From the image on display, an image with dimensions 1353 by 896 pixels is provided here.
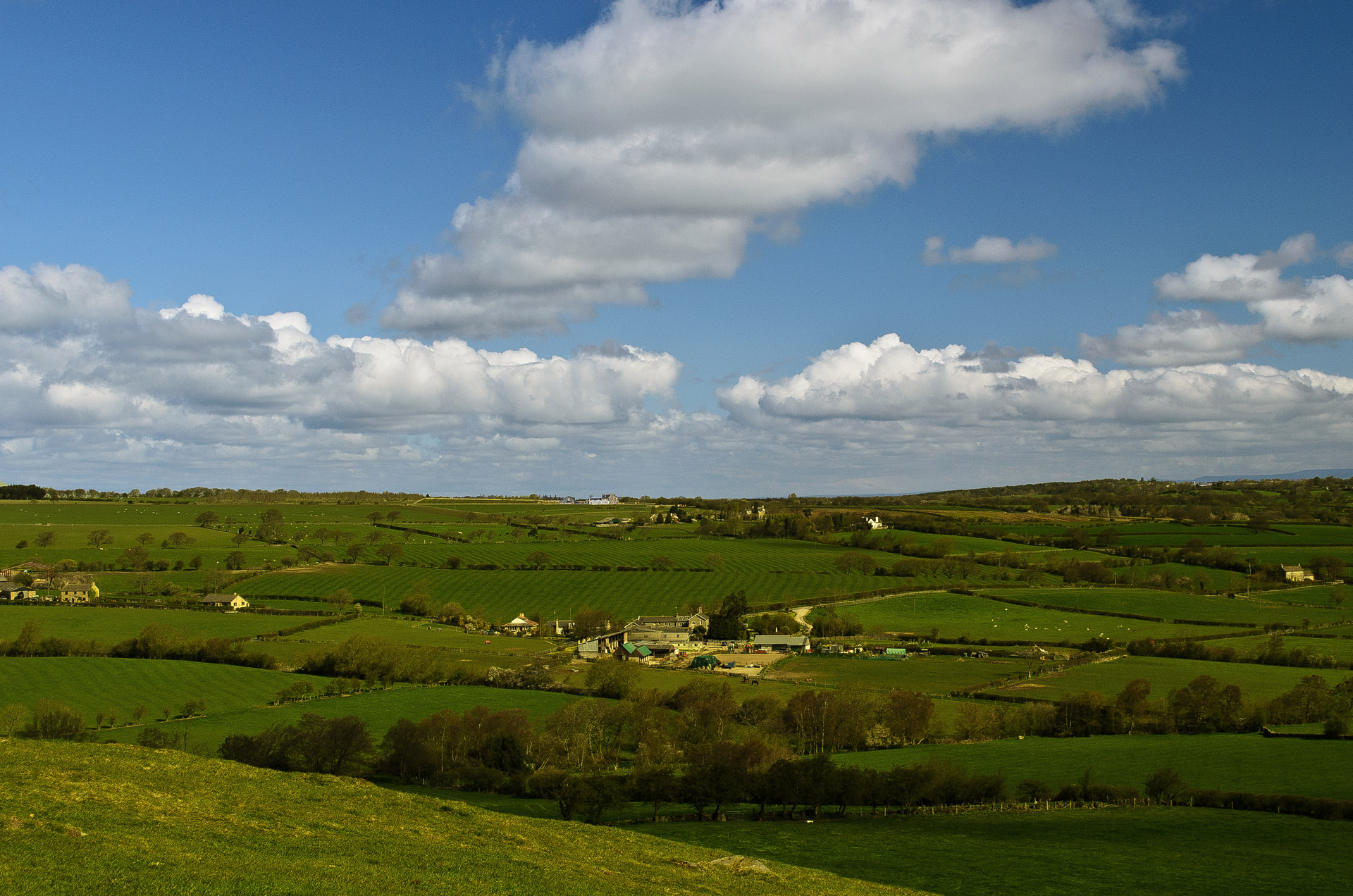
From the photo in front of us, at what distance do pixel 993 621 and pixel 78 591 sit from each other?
108990 millimetres

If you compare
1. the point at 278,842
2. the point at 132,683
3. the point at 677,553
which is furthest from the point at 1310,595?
the point at 278,842

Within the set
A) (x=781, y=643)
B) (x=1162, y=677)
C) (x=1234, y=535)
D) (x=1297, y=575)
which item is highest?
(x=1234, y=535)

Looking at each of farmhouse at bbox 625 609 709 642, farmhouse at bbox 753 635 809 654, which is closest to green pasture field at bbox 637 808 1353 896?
farmhouse at bbox 753 635 809 654

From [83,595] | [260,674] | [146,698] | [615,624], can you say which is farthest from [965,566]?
[83,595]

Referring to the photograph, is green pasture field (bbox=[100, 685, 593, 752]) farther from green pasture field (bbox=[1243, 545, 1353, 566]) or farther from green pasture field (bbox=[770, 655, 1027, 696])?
green pasture field (bbox=[1243, 545, 1353, 566])

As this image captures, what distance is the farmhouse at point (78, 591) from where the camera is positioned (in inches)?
4257

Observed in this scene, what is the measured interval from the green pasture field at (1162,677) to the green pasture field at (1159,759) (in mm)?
11903

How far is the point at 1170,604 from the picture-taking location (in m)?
110

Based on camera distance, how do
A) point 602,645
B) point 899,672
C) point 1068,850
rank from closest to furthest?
point 1068,850
point 899,672
point 602,645

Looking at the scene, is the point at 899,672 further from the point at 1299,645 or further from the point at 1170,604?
the point at 1170,604

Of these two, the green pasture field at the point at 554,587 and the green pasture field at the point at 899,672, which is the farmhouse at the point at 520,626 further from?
the green pasture field at the point at 899,672

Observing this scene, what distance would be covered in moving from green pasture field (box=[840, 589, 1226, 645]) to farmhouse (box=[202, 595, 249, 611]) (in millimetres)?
72561

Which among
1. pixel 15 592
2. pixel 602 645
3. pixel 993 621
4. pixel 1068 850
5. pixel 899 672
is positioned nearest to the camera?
pixel 1068 850

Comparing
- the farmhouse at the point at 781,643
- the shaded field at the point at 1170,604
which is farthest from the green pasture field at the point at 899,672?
the shaded field at the point at 1170,604
